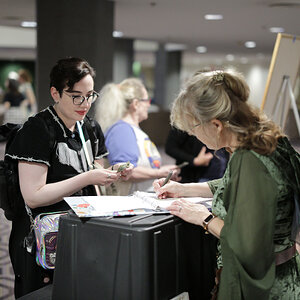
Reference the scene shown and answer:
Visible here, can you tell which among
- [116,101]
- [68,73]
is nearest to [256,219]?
[68,73]

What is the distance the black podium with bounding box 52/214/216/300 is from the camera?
1.40 meters

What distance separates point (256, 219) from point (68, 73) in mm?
1091

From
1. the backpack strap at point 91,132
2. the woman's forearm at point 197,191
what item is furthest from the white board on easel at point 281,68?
the woman's forearm at point 197,191

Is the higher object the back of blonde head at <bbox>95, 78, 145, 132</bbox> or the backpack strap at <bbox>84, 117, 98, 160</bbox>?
the back of blonde head at <bbox>95, 78, 145, 132</bbox>

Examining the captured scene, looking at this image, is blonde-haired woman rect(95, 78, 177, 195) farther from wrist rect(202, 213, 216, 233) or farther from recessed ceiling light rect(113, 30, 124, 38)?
recessed ceiling light rect(113, 30, 124, 38)

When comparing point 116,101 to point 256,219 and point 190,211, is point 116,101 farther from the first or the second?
point 256,219

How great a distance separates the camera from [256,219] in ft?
4.38

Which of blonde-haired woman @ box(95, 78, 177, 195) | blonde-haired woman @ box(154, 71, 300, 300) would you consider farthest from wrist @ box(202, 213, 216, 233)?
blonde-haired woman @ box(95, 78, 177, 195)

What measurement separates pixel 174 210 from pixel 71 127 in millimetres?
754

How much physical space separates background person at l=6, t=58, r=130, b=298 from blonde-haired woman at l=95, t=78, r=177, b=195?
2.24 feet

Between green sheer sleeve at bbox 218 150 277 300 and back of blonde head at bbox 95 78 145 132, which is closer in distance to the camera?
green sheer sleeve at bbox 218 150 277 300

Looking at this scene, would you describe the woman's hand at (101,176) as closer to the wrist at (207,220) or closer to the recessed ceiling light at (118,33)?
the wrist at (207,220)

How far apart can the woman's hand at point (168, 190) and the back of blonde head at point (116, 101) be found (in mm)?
1355

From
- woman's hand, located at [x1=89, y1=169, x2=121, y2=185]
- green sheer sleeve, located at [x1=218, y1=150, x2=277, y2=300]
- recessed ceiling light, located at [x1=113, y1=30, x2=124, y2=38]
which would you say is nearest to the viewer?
green sheer sleeve, located at [x1=218, y1=150, x2=277, y2=300]
